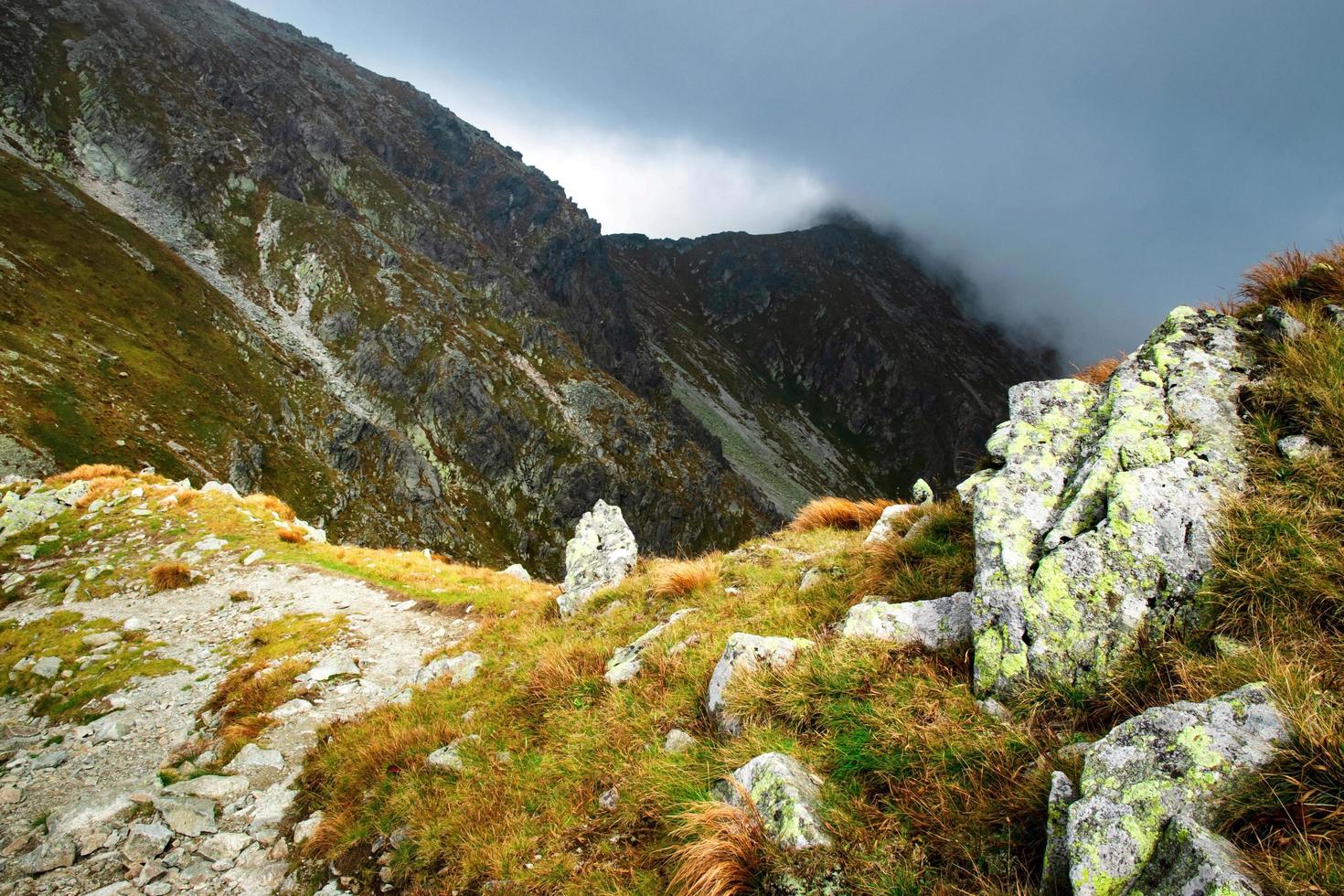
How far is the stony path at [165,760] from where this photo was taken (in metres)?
6.61

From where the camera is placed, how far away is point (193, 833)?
7172mm

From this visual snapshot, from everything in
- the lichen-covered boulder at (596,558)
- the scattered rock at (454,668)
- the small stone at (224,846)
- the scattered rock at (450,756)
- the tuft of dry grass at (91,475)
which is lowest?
the tuft of dry grass at (91,475)

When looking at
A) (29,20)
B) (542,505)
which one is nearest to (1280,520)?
(542,505)

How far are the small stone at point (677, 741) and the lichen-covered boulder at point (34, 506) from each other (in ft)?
83.3

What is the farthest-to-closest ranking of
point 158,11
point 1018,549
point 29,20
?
point 158,11, point 29,20, point 1018,549

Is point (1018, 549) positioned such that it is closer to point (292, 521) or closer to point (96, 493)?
point (292, 521)

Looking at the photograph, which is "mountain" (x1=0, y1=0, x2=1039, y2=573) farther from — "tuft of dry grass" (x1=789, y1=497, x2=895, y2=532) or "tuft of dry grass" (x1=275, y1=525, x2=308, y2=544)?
"tuft of dry grass" (x1=789, y1=497, x2=895, y2=532)

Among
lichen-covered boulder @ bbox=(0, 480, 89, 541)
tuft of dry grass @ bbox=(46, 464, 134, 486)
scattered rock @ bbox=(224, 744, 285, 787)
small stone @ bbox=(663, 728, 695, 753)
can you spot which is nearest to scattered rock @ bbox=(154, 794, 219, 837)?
scattered rock @ bbox=(224, 744, 285, 787)

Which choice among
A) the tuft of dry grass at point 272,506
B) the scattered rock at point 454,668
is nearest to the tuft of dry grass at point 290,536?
the tuft of dry grass at point 272,506

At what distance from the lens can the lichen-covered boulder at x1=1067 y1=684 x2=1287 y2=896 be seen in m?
3.30

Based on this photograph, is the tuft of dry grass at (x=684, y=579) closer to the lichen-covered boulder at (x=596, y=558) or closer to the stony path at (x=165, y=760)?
the lichen-covered boulder at (x=596, y=558)

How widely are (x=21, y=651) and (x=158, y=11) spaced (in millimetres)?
247072

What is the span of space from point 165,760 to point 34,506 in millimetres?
18683

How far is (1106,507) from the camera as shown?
5.96m
